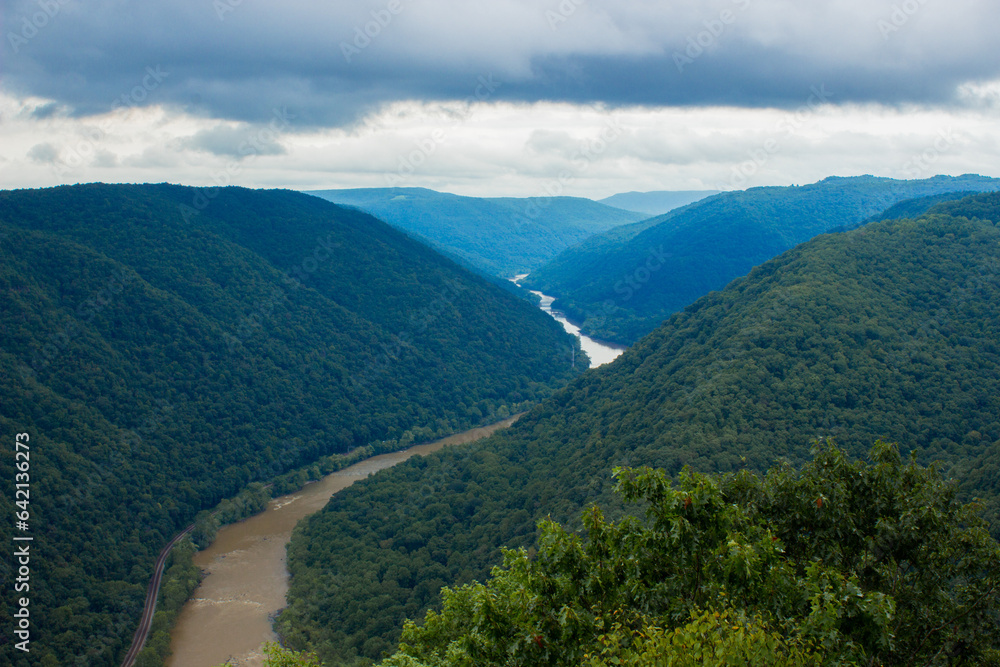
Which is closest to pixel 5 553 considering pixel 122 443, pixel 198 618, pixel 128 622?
pixel 128 622

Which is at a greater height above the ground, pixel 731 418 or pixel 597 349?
pixel 731 418

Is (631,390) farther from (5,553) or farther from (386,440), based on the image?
(5,553)

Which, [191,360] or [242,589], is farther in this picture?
[191,360]

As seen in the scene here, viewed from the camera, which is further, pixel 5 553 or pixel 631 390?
pixel 631 390

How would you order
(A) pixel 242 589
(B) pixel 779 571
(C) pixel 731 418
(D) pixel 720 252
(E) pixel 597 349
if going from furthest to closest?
(D) pixel 720 252, (E) pixel 597 349, (A) pixel 242 589, (C) pixel 731 418, (B) pixel 779 571

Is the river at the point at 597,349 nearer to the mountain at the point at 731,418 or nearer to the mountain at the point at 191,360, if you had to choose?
the mountain at the point at 191,360

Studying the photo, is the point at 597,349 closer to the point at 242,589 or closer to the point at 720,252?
the point at 720,252

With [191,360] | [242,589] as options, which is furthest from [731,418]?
[191,360]
